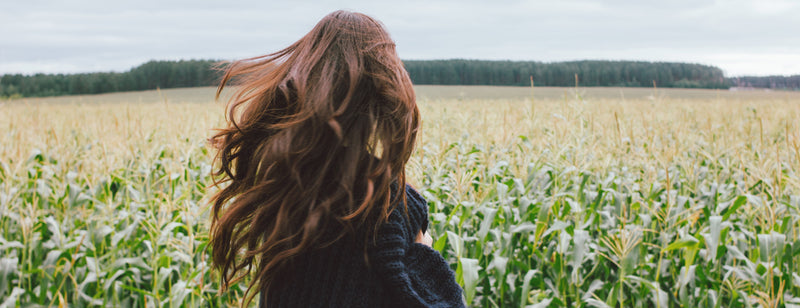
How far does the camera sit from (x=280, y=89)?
4.18ft

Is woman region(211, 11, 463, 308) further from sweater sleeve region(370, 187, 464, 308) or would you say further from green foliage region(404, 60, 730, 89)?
green foliage region(404, 60, 730, 89)

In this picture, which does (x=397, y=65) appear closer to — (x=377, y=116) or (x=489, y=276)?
(x=377, y=116)

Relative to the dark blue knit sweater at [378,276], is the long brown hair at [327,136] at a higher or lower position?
higher

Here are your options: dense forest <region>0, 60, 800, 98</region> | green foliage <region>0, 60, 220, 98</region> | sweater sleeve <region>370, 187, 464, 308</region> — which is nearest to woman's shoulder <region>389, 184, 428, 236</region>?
sweater sleeve <region>370, 187, 464, 308</region>

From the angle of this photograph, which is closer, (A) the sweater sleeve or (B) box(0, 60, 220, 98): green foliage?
(A) the sweater sleeve

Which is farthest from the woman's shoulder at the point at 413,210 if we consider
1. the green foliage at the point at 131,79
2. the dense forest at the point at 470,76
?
the green foliage at the point at 131,79

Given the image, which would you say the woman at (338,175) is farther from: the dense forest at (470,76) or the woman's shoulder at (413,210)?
the dense forest at (470,76)

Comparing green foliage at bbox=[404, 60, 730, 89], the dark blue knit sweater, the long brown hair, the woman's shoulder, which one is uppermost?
green foliage at bbox=[404, 60, 730, 89]

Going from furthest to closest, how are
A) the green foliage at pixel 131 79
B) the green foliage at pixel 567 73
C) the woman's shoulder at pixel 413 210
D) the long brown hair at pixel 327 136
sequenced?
the green foliage at pixel 131 79 < the green foliage at pixel 567 73 < the woman's shoulder at pixel 413 210 < the long brown hair at pixel 327 136

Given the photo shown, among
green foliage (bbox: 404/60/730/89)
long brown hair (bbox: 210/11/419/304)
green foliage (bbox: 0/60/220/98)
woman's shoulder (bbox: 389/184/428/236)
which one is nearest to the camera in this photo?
long brown hair (bbox: 210/11/419/304)

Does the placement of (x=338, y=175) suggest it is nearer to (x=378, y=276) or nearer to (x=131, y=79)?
A: (x=378, y=276)

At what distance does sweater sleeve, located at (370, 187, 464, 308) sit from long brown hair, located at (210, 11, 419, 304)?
Answer: 6 cm

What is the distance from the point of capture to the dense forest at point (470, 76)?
35.8 m

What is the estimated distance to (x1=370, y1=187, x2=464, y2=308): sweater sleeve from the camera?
4.08 feet
